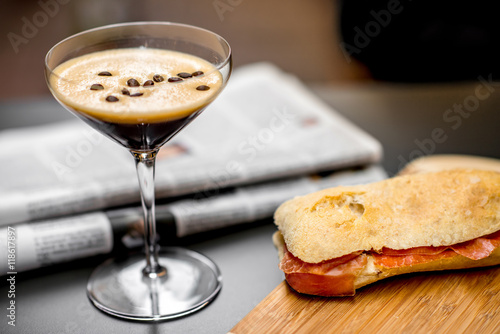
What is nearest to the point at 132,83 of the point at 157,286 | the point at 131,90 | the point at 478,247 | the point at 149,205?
the point at 131,90

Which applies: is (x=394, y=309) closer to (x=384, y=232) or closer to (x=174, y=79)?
(x=384, y=232)

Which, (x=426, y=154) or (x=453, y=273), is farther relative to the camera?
(x=426, y=154)

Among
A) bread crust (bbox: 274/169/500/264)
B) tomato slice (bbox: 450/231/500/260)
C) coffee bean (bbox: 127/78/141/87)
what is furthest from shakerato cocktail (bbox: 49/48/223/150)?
tomato slice (bbox: 450/231/500/260)

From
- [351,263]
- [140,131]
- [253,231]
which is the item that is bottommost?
[253,231]

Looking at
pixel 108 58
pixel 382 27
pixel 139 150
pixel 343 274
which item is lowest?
pixel 382 27

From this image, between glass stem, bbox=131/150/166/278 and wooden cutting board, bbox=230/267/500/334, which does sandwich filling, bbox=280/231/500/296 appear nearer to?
wooden cutting board, bbox=230/267/500/334

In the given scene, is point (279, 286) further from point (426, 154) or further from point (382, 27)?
point (382, 27)

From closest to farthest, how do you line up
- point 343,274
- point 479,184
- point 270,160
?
point 343,274 → point 479,184 → point 270,160

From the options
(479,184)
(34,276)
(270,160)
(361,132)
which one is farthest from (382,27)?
(34,276)
